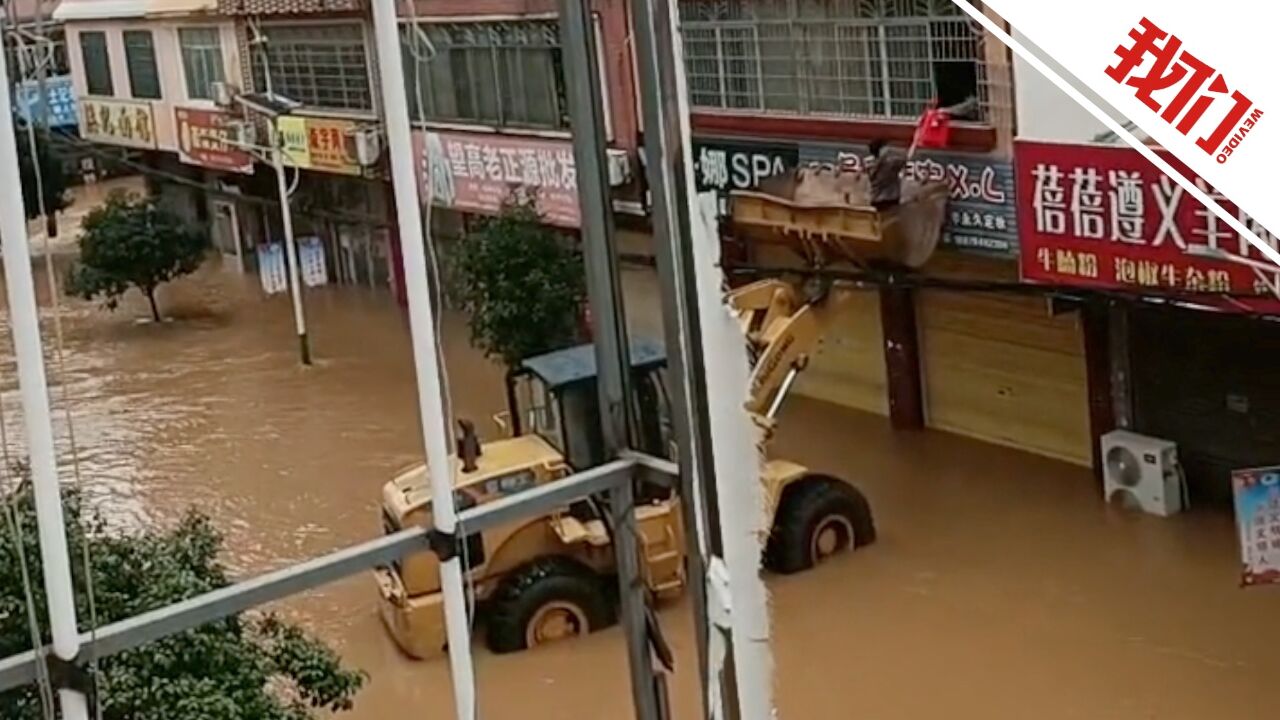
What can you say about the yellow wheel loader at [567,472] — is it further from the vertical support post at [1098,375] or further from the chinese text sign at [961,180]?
the vertical support post at [1098,375]

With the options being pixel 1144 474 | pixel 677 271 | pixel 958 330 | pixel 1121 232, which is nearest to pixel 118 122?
pixel 958 330

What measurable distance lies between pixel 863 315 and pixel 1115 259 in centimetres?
233

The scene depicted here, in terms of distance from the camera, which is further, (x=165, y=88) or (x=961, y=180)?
(x=165, y=88)

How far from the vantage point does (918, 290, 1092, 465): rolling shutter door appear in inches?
268

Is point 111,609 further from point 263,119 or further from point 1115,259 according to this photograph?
point 263,119

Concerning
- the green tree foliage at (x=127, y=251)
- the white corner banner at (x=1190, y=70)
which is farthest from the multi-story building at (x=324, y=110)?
the white corner banner at (x=1190, y=70)

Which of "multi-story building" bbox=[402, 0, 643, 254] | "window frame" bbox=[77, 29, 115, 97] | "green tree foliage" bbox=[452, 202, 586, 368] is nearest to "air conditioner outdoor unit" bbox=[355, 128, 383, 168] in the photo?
"multi-story building" bbox=[402, 0, 643, 254]

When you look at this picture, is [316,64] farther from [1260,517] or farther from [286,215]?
[1260,517]

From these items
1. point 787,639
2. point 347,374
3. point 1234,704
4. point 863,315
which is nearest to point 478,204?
point 347,374

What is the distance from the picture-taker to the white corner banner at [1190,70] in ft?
5.95

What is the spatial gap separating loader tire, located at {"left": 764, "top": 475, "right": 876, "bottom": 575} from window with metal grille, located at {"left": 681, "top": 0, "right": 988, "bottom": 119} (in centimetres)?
147

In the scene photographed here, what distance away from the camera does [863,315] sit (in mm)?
7781

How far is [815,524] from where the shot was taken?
5906 millimetres

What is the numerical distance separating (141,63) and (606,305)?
11440 mm
